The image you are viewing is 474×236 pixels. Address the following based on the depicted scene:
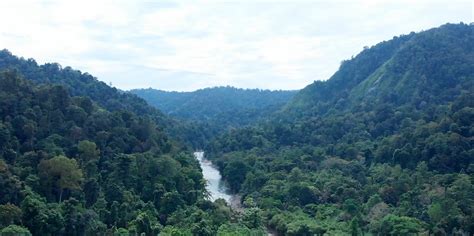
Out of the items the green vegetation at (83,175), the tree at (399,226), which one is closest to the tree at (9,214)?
the green vegetation at (83,175)

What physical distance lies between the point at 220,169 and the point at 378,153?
2568 cm

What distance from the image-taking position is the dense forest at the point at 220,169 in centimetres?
4169

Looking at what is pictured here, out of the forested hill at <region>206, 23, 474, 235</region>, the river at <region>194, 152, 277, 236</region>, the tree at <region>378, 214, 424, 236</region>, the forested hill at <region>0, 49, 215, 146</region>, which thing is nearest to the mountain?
the river at <region>194, 152, 277, 236</region>

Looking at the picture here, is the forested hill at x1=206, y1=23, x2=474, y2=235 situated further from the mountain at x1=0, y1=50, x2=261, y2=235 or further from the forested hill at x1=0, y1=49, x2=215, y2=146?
the forested hill at x1=0, y1=49, x2=215, y2=146

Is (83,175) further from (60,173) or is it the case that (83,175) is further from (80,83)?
(80,83)

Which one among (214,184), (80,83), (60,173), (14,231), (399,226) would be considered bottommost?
(214,184)

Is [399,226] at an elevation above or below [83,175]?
below

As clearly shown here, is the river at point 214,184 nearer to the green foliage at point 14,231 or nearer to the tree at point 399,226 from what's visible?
the tree at point 399,226

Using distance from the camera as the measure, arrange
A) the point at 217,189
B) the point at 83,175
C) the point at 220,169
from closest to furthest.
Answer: the point at 83,175 → the point at 217,189 → the point at 220,169

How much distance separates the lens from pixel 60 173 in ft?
145

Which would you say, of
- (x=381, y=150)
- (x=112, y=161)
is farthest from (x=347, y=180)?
(x=112, y=161)

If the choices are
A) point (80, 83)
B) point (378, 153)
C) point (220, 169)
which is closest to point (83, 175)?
point (378, 153)

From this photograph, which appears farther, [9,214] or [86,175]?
[86,175]

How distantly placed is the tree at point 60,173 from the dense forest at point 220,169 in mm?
96
